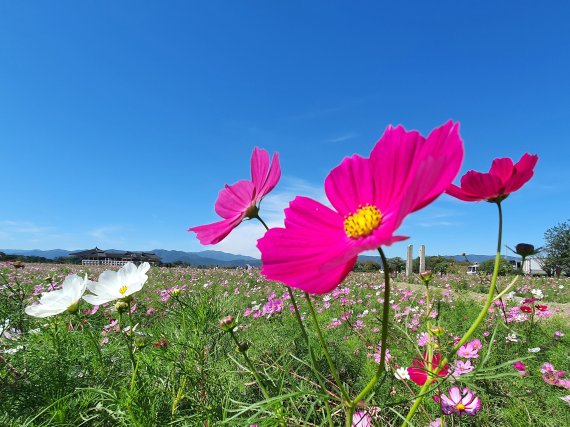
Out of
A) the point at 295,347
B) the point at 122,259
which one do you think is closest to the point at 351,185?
the point at 295,347

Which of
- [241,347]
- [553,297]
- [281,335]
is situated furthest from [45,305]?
[553,297]

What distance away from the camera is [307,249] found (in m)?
0.50

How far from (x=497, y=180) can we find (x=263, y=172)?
0.39 m

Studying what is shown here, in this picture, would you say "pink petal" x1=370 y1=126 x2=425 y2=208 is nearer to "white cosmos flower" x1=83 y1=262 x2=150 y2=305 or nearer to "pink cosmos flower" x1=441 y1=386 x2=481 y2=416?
"white cosmos flower" x1=83 y1=262 x2=150 y2=305

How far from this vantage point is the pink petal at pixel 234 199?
0.72 meters

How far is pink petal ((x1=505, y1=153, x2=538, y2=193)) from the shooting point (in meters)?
0.61

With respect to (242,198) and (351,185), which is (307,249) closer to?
(351,185)

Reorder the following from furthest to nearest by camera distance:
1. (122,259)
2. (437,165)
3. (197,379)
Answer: (122,259)
(197,379)
(437,165)

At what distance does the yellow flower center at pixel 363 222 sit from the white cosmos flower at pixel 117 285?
66cm

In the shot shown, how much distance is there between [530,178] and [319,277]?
1.38 ft

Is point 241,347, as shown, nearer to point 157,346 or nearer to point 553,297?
point 157,346

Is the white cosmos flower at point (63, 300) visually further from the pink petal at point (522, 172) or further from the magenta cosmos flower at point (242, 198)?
the pink petal at point (522, 172)

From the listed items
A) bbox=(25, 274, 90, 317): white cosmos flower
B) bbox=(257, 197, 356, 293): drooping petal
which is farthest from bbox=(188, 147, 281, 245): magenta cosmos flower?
bbox=(25, 274, 90, 317): white cosmos flower

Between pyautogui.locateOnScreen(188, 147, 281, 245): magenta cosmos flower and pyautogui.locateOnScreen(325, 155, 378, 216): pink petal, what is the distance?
4.7 inches
